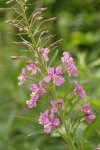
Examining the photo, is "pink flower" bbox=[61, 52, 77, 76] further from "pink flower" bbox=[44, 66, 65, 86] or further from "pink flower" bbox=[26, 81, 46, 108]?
"pink flower" bbox=[26, 81, 46, 108]

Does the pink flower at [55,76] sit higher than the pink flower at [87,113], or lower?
higher

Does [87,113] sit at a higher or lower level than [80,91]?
lower

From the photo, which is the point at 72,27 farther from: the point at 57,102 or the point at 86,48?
the point at 57,102

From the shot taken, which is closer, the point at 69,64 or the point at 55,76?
the point at 55,76

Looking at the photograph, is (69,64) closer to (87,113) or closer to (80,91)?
(80,91)

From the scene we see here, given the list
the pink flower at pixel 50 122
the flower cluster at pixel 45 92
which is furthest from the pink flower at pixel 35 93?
the pink flower at pixel 50 122

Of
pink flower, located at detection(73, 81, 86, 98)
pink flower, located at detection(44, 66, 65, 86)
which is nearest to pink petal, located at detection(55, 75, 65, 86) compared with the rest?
pink flower, located at detection(44, 66, 65, 86)

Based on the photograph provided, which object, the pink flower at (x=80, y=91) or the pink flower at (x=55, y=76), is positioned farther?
the pink flower at (x=80, y=91)

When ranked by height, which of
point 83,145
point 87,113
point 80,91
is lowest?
point 83,145

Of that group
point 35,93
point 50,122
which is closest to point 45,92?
point 35,93

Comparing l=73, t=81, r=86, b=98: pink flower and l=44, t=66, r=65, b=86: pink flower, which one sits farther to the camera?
l=73, t=81, r=86, b=98: pink flower

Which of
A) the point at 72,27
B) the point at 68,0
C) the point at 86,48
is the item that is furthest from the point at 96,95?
the point at 68,0

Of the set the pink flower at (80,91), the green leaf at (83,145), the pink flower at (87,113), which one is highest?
the pink flower at (80,91)

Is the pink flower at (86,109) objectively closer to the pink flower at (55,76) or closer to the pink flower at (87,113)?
the pink flower at (87,113)
